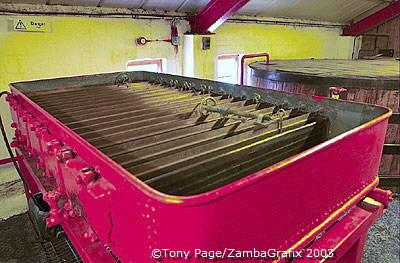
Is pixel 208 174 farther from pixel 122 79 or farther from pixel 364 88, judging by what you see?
pixel 364 88

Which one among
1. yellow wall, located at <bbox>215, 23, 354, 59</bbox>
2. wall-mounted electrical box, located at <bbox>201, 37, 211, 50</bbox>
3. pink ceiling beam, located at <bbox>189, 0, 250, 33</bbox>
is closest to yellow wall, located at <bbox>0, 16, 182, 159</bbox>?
pink ceiling beam, located at <bbox>189, 0, 250, 33</bbox>

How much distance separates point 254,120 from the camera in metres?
1.57

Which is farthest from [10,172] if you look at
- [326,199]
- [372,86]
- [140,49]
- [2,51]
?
[372,86]

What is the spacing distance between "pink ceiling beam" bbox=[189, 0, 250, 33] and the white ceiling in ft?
0.53

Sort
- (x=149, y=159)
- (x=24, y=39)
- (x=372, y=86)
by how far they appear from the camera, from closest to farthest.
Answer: (x=149, y=159), (x=372, y=86), (x=24, y=39)

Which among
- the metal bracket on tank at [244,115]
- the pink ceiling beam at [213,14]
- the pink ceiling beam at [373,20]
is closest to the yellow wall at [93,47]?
the pink ceiling beam at [213,14]

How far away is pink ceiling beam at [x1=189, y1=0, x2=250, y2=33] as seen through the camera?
4.29 metres

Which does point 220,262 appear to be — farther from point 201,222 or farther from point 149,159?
point 149,159

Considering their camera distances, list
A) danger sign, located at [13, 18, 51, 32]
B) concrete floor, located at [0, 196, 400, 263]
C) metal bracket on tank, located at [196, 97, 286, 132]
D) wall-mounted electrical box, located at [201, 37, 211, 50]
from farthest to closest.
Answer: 1. wall-mounted electrical box, located at [201, 37, 211, 50]
2. danger sign, located at [13, 18, 51, 32]
3. concrete floor, located at [0, 196, 400, 263]
4. metal bracket on tank, located at [196, 97, 286, 132]

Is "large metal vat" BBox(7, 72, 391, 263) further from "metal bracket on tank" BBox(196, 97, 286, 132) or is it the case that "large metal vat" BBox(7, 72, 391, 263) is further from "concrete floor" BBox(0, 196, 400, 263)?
"concrete floor" BBox(0, 196, 400, 263)

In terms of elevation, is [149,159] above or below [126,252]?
above

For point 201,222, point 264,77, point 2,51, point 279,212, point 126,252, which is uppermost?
point 2,51

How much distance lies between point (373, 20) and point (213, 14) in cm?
605

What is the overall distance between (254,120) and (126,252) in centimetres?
93
